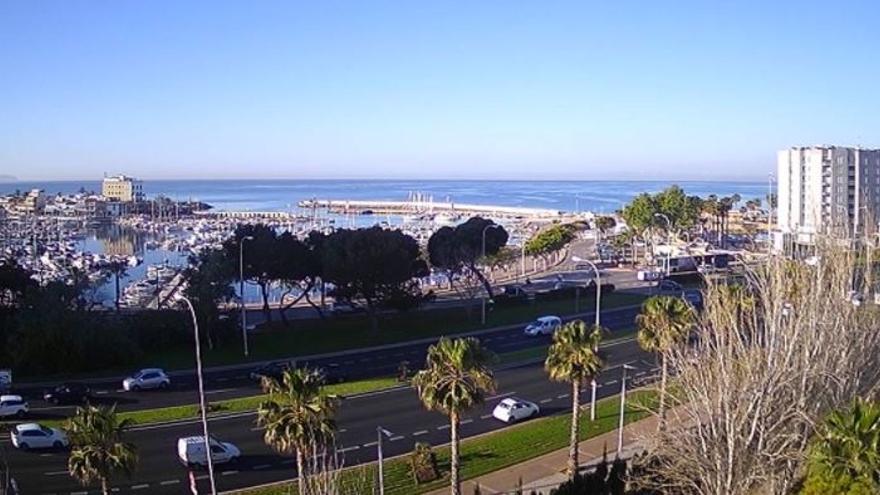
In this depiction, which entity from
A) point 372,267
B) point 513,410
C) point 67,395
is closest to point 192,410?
point 67,395

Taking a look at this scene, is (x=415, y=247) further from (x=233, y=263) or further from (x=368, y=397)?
(x=368, y=397)

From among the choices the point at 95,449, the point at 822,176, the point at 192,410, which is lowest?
the point at 192,410

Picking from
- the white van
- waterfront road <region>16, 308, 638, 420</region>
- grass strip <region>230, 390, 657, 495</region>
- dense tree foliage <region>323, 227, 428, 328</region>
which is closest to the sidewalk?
grass strip <region>230, 390, 657, 495</region>

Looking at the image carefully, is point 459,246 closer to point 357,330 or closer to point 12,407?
point 357,330

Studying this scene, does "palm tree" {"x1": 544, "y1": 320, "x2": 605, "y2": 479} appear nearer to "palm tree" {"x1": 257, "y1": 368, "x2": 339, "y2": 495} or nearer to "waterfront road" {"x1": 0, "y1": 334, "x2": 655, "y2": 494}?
"waterfront road" {"x1": 0, "y1": 334, "x2": 655, "y2": 494}

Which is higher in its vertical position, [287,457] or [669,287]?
[669,287]

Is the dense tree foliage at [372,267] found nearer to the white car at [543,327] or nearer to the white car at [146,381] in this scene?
the white car at [543,327]
